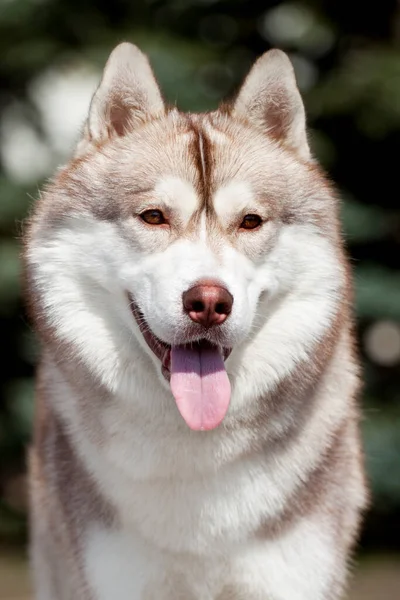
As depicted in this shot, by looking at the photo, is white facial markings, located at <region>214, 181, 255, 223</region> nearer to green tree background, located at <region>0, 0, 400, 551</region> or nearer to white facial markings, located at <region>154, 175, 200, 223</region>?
white facial markings, located at <region>154, 175, 200, 223</region>

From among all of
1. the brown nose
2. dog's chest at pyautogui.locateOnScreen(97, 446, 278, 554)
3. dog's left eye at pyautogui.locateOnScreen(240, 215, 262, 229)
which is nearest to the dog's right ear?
dog's left eye at pyautogui.locateOnScreen(240, 215, 262, 229)

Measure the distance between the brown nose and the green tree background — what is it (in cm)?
527

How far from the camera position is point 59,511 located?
4203 millimetres

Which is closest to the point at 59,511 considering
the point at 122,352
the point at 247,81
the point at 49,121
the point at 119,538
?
the point at 119,538

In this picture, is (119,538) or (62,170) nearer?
(119,538)

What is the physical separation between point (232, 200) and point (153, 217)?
28 cm

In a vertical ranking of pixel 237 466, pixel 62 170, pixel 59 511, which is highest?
pixel 62 170

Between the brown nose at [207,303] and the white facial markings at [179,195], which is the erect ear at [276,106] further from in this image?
the brown nose at [207,303]

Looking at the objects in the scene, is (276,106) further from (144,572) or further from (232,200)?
(144,572)

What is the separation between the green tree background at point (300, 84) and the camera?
8.79 meters

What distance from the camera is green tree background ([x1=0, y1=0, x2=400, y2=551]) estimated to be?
8.79m

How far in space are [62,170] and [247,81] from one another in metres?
0.78

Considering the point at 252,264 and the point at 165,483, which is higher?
the point at 252,264

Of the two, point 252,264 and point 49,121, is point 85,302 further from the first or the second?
point 49,121
